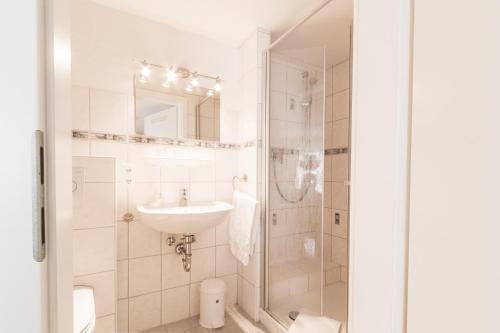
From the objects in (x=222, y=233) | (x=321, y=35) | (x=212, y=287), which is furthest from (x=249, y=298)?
(x=321, y=35)

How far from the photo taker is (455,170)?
1.04 feet

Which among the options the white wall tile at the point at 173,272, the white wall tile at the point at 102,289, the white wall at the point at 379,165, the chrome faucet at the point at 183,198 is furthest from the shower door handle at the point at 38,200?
the white wall tile at the point at 173,272

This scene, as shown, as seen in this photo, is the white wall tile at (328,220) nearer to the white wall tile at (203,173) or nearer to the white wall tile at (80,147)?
the white wall tile at (203,173)

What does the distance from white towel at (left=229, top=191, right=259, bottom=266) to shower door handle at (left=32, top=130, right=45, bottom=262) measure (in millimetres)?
1380

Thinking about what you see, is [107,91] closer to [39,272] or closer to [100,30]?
[100,30]

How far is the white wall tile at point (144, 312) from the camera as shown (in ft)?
5.17

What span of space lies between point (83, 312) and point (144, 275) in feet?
1.94

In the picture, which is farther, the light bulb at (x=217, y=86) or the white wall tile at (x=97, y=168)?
the light bulb at (x=217, y=86)

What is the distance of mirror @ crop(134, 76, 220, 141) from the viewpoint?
164 centimetres

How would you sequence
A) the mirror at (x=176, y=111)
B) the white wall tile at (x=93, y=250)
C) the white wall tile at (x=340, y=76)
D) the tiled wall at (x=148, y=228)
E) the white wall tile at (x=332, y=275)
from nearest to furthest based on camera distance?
the white wall tile at (x=93, y=250)
the tiled wall at (x=148, y=228)
the mirror at (x=176, y=111)
the white wall tile at (x=332, y=275)
the white wall tile at (x=340, y=76)

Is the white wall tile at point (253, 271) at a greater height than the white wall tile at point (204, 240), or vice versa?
the white wall tile at point (204, 240)

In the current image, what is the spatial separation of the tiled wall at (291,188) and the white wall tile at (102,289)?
106 centimetres

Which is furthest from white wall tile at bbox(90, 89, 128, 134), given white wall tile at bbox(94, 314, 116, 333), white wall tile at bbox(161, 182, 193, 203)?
white wall tile at bbox(94, 314, 116, 333)

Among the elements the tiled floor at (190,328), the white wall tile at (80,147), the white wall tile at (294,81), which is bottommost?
the tiled floor at (190,328)
